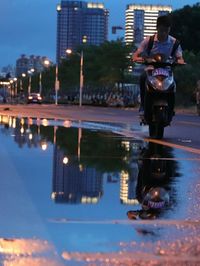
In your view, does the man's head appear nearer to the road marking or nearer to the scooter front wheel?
the scooter front wheel

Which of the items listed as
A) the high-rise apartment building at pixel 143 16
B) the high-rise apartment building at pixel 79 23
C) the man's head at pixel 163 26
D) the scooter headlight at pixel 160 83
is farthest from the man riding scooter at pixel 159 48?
Answer: the high-rise apartment building at pixel 79 23

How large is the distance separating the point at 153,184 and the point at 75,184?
1000mm

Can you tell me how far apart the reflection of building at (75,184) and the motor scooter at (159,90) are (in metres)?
4.25

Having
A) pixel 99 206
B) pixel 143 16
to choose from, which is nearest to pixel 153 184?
pixel 99 206

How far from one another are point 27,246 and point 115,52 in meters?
73.3

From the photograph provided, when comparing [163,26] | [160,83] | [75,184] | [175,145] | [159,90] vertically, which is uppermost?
[163,26]

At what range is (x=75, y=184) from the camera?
882 centimetres

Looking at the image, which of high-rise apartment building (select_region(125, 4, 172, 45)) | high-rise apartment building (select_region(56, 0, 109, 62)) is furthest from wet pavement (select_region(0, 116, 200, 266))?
high-rise apartment building (select_region(56, 0, 109, 62))

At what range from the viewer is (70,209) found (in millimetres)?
7125

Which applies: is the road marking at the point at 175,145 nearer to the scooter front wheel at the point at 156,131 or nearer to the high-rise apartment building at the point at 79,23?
the scooter front wheel at the point at 156,131

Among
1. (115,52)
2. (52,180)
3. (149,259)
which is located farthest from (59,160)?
(115,52)

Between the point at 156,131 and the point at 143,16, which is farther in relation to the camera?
the point at 143,16

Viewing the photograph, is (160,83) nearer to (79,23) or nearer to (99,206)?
(99,206)

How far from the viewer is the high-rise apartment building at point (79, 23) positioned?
164m
